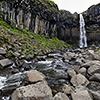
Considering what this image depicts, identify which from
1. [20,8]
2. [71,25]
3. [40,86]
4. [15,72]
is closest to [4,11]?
[20,8]

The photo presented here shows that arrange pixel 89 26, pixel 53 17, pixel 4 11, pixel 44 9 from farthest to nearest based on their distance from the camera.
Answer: pixel 89 26 → pixel 53 17 → pixel 44 9 → pixel 4 11

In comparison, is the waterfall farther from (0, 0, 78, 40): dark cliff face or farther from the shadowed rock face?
(0, 0, 78, 40): dark cliff face

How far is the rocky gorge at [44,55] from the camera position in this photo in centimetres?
355

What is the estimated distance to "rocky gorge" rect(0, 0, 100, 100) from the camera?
3555mm

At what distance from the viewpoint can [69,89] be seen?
3822mm

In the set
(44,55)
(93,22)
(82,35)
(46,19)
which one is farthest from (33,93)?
(93,22)

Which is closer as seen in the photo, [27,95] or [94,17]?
[27,95]

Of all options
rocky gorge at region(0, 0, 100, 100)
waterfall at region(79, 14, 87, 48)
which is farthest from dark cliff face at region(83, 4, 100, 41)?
waterfall at region(79, 14, 87, 48)

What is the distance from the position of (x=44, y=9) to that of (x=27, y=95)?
31069 millimetres

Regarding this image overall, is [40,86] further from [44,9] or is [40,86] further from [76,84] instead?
[44,9]

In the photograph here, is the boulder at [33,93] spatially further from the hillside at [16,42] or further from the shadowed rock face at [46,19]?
the shadowed rock face at [46,19]

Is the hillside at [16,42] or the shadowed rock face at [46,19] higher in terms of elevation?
the shadowed rock face at [46,19]

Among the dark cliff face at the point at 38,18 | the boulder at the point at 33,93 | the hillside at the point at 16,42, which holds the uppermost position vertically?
the dark cliff face at the point at 38,18

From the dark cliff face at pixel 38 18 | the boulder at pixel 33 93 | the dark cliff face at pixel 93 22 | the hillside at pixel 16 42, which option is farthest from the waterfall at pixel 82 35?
the boulder at pixel 33 93
